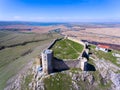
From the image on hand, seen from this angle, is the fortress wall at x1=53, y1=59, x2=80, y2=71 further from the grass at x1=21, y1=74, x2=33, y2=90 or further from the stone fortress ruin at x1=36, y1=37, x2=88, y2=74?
the grass at x1=21, y1=74, x2=33, y2=90

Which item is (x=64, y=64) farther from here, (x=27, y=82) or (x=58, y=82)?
(x=27, y=82)

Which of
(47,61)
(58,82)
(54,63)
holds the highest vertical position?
(47,61)

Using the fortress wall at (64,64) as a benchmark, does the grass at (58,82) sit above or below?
Answer: below

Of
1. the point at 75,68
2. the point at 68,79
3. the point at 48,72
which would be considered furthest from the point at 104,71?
the point at 48,72

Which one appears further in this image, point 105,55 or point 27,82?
point 105,55

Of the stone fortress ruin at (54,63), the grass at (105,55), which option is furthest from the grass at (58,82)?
the grass at (105,55)

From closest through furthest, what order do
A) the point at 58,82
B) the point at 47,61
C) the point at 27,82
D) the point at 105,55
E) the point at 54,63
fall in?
the point at 47,61 < the point at 58,82 < the point at 54,63 < the point at 27,82 < the point at 105,55

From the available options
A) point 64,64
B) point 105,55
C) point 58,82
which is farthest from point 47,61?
point 105,55

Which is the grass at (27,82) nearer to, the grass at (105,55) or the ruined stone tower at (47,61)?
the ruined stone tower at (47,61)

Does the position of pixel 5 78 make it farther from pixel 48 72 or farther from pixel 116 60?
pixel 116 60
